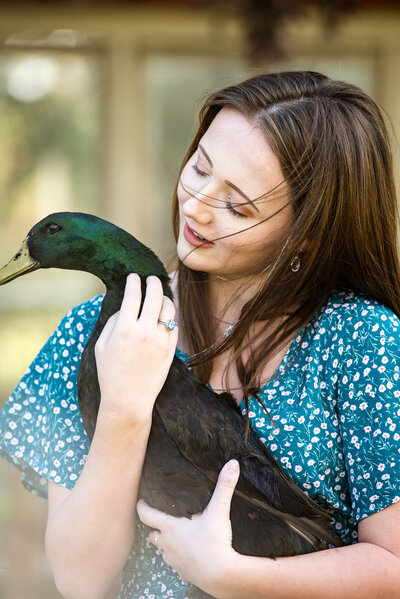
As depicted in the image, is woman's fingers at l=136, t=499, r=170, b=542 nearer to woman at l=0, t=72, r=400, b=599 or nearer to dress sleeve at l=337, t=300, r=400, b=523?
woman at l=0, t=72, r=400, b=599

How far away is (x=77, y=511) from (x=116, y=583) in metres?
0.26

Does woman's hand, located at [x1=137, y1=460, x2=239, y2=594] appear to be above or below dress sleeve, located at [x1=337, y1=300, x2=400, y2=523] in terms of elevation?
below

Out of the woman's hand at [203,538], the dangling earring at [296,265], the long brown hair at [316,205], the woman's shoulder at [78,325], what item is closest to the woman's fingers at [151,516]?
the woman's hand at [203,538]

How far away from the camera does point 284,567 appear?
117 centimetres

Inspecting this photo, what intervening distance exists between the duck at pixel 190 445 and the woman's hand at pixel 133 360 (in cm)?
7

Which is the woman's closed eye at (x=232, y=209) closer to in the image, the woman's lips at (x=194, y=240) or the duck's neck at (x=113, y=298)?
the woman's lips at (x=194, y=240)

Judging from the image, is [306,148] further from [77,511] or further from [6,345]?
[6,345]

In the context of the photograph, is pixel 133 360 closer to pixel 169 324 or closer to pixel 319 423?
pixel 169 324

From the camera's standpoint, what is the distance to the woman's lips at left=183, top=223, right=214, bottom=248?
4.32 feet

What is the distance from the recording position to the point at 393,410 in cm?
121

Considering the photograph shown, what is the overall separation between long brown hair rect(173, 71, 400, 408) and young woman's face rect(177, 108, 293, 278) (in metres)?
0.02

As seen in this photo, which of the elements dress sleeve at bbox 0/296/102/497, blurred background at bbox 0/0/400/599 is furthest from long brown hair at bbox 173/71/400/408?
blurred background at bbox 0/0/400/599

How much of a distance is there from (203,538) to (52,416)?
0.40 metres

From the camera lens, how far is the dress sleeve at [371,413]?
120cm
